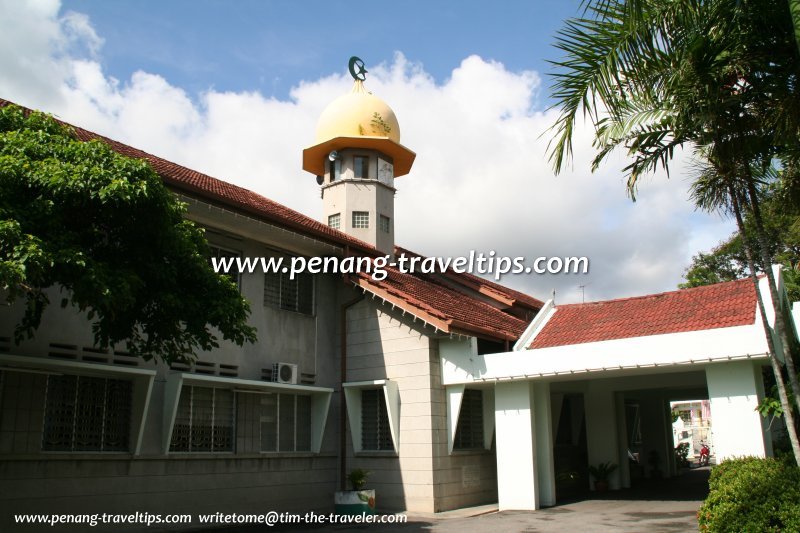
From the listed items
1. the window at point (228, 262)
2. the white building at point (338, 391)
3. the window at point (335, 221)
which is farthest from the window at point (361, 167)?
the window at point (228, 262)

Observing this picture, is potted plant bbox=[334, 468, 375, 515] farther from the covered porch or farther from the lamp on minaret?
the lamp on minaret

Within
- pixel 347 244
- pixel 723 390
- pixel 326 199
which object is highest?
pixel 326 199

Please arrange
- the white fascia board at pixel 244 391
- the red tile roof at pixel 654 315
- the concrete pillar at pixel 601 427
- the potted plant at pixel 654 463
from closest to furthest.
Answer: the white fascia board at pixel 244 391 → the red tile roof at pixel 654 315 → the concrete pillar at pixel 601 427 → the potted plant at pixel 654 463

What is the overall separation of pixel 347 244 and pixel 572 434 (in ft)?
30.6

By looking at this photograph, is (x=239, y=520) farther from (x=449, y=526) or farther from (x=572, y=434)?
(x=572, y=434)

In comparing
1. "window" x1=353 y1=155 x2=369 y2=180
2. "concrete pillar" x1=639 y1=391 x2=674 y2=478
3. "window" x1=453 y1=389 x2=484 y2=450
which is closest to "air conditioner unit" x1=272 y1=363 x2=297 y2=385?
"window" x1=453 y1=389 x2=484 y2=450

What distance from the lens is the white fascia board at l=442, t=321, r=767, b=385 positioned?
39.0 feet

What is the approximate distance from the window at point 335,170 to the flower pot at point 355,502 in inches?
439

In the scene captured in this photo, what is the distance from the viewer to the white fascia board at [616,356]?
39.0 feet

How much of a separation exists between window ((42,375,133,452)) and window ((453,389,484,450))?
23.0 ft

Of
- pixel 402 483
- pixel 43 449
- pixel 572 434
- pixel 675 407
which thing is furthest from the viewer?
pixel 675 407

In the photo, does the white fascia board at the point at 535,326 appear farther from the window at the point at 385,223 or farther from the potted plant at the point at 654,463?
the potted plant at the point at 654,463

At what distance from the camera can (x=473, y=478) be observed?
→ 1528 cm

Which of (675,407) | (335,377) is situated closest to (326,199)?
(335,377)
